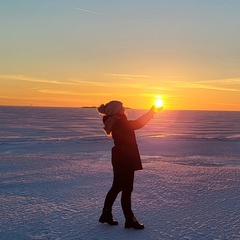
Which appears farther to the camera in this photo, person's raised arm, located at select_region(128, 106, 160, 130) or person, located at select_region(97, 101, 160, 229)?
person, located at select_region(97, 101, 160, 229)

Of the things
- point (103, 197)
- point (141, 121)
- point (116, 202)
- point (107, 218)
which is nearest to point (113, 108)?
point (141, 121)

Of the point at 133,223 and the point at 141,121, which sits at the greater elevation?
the point at 141,121

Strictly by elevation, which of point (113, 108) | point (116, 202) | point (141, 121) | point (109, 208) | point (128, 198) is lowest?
point (116, 202)

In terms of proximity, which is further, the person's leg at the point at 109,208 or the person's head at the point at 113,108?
the person's leg at the point at 109,208

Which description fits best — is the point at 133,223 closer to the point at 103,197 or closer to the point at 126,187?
the point at 126,187

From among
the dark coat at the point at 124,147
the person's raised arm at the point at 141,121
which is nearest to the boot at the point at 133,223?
the dark coat at the point at 124,147

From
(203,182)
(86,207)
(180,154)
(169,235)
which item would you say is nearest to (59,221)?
(86,207)

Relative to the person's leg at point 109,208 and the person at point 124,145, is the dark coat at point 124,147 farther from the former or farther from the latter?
the person's leg at point 109,208

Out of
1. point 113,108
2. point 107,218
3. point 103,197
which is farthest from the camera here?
point 103,197

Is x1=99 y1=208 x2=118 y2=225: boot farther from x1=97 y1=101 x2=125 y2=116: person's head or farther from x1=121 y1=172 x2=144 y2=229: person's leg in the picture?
x1=97 y1=101 x2=125 y2=116: person's head

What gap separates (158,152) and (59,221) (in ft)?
30.0

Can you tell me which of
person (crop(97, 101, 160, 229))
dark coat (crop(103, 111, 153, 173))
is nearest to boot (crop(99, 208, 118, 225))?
person (crop(97, 101, 160, 229))

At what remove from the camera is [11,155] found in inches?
492

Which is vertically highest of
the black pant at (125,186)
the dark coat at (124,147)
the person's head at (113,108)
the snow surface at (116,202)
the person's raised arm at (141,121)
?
the person's head at (113,108)
